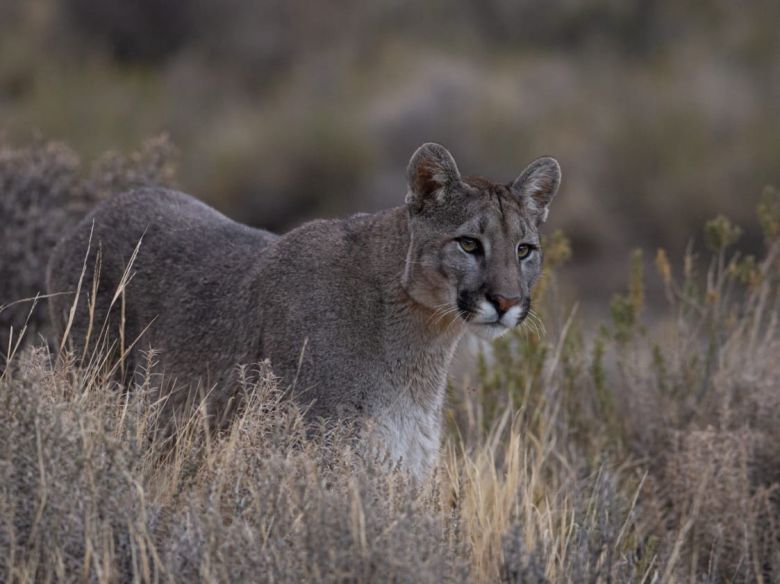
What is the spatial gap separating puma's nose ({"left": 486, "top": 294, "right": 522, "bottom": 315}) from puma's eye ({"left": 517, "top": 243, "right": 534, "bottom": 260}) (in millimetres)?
319

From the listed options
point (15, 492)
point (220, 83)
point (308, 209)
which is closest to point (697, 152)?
point (308, 209)

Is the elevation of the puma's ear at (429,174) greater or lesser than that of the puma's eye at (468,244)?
greater

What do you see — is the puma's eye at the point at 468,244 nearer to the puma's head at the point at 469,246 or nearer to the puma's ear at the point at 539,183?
the puma's head at the point at 469,246

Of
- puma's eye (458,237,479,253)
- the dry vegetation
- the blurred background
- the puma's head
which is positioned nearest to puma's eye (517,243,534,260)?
the puma's head

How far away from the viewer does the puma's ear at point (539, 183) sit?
6.43m

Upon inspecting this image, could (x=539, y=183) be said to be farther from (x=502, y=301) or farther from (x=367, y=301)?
(x=367, y=301)

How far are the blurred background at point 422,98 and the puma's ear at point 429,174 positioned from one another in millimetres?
10141

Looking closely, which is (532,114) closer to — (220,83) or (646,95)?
(646,95)

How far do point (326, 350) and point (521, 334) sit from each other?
2.45 meters

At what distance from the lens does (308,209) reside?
19.3m

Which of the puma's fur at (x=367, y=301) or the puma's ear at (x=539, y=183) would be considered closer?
the puma's fur at (x=367, y=301)

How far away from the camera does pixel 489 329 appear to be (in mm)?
6000

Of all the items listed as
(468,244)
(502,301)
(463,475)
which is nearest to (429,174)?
(468,244)

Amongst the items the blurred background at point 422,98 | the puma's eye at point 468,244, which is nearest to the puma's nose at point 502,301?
the puma's eye at point 468,244
